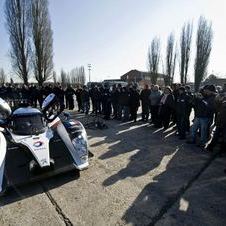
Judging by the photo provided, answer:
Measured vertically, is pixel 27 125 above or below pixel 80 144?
above

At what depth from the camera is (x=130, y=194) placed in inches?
161

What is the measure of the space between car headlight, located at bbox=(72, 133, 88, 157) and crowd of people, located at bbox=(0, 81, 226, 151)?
11.4ft

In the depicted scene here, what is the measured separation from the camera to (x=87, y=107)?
44.1 feet

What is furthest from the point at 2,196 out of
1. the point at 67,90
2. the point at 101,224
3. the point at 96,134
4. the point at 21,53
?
the point at 21,53

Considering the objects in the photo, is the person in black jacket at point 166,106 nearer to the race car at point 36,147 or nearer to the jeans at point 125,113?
the jeans at point 125,113

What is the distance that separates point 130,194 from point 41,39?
22798 mm

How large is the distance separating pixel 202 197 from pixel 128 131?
201 inches

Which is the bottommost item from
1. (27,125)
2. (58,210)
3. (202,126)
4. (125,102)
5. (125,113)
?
(58,210)

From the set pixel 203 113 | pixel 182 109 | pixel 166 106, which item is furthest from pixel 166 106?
pixel 203 113

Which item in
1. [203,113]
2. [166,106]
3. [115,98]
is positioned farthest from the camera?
[115,98]

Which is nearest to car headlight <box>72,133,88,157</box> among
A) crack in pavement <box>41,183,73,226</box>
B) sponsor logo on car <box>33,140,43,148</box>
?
sponsor logo on car <box>33,140,43,148</box>

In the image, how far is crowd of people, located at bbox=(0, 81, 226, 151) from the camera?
6.77 metres

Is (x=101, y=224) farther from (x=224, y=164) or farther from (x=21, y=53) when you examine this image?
(x=21, y=53)

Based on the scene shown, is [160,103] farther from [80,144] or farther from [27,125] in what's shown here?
[27,125]
